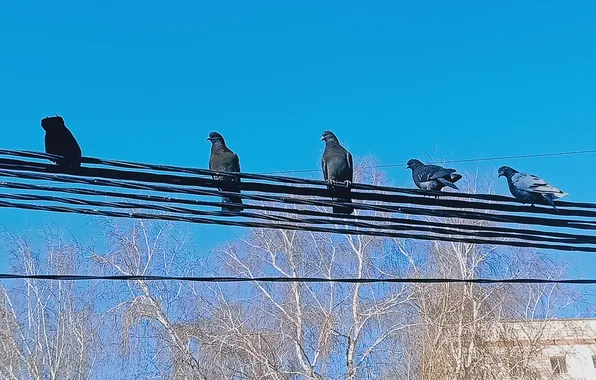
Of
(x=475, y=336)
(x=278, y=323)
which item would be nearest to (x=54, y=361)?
(x=278, y=323)

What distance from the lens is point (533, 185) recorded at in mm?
4934

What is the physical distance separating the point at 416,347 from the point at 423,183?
35.4ft

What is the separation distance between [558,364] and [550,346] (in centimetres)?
56

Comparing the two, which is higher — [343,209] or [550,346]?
[550,346]

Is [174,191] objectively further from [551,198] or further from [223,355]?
[223,355]

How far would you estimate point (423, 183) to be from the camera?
5.73 metres

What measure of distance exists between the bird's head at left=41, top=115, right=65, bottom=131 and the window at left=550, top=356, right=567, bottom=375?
15009 mm

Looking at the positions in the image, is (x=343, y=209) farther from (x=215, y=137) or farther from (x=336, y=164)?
(x=215, y=137)

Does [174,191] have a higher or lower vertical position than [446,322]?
lower

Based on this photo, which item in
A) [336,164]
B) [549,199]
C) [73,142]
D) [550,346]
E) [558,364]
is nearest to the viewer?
[73,142]

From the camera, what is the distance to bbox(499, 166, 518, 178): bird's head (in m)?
5.54

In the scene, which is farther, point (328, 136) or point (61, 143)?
point (328, 136)

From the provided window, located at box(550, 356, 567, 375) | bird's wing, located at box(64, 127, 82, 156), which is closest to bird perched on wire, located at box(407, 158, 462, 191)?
bird's wing, located at box(64, 127, 82, 156)

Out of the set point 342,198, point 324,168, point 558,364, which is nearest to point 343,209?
point 342,198
